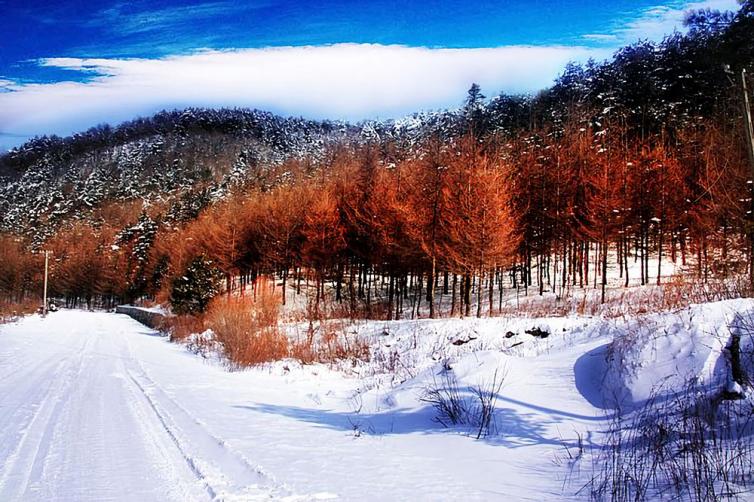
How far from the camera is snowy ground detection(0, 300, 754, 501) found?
463cm

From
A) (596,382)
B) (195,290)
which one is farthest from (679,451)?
(195,290)

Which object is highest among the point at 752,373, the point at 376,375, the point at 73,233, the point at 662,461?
the point at 73,233

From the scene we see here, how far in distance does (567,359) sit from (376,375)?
536 centimetres

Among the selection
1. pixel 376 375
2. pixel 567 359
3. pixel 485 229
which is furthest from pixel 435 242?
pixel 567 359

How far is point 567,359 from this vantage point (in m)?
8.20

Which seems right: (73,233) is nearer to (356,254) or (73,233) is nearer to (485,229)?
(356,254)

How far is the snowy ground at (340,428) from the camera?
463 centimetres

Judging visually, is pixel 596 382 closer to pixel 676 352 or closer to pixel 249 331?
pixel 676 352

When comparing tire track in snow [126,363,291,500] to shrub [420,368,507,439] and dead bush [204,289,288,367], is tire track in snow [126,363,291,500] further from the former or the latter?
dead bush [204,289,288,367]

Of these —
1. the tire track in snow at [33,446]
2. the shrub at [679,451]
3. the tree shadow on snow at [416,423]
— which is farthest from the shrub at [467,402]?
the tire track in snow at [33,446]

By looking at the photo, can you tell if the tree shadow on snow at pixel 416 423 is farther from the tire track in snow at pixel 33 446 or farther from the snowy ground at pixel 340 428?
the tire track in snow at pixel 33 446

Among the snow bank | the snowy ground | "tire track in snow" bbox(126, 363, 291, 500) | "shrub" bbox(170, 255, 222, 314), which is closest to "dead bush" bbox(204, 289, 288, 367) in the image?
the snowy ground

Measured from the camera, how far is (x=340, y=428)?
23.9ft

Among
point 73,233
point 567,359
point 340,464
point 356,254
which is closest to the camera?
point 340,464
